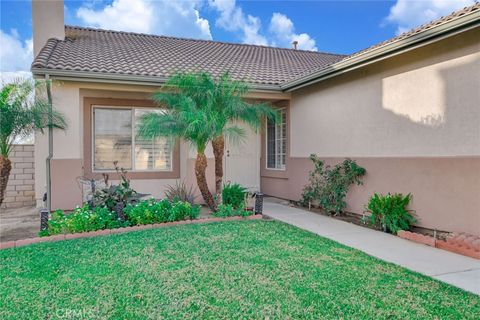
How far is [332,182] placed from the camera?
9078 mm

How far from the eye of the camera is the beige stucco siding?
20.4 ft

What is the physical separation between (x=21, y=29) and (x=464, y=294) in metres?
15.1

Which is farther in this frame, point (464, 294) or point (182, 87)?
point (182, 87)

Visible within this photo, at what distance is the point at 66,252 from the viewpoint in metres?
5.60

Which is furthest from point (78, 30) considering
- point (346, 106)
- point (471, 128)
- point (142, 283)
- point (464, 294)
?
point (464, 294)

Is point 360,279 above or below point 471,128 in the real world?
below

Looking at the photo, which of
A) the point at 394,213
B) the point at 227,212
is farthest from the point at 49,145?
the point at 394,213

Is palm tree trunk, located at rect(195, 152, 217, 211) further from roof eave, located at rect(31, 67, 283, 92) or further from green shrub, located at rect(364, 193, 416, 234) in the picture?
green shrub, located at rect(364, 193, 416, 234)

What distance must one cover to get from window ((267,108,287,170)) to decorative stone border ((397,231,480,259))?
5825 millimetres

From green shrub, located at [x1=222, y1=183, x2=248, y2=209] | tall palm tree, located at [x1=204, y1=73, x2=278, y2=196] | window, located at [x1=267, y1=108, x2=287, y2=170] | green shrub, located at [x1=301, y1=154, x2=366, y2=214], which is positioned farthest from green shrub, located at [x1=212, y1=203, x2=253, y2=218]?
window, located at [x1=267, y1=108, x2=287, y2=170]

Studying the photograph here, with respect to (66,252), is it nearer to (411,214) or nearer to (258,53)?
(411,214)

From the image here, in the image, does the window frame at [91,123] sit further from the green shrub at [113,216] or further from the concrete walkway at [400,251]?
the concrete walkway at [400,251]

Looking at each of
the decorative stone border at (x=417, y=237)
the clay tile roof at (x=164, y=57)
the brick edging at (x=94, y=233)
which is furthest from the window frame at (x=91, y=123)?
the decorative stone border at (x=417, y=237)

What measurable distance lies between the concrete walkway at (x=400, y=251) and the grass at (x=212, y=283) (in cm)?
35
